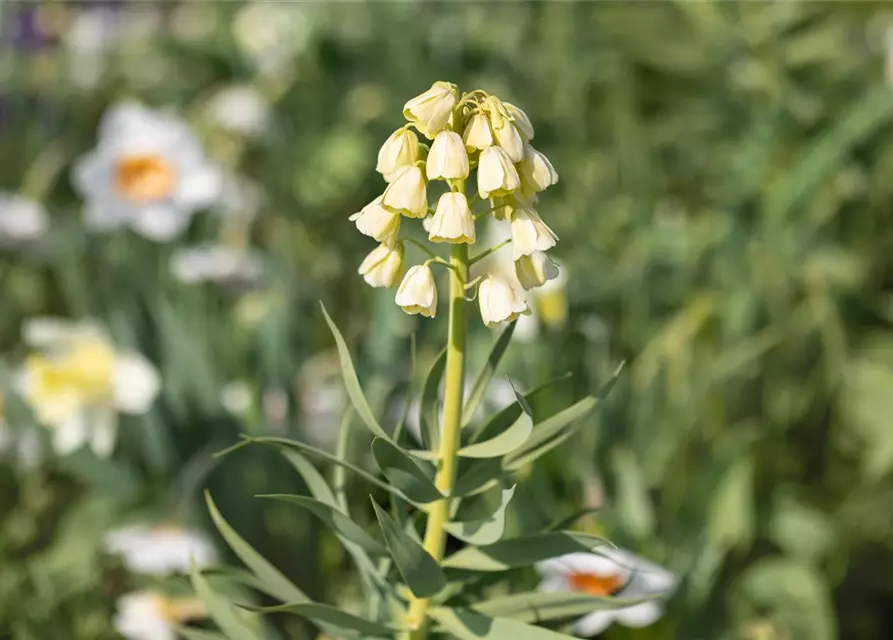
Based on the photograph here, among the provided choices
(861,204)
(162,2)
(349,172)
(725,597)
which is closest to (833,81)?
(861,204)

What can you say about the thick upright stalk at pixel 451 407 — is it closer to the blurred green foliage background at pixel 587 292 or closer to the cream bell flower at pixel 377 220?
the cream bell flower at pixel 377 220

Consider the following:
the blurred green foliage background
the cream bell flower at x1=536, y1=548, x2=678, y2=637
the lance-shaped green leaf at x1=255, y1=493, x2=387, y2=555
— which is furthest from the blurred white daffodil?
the lance-shaped green leaf at x1=255, y1=493, x2=387, y2=555

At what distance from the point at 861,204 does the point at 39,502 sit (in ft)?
3.83

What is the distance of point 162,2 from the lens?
3033 millimetres

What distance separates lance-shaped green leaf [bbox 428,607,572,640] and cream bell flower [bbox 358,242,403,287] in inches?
7.4

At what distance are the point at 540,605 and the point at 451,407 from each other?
0.14 m

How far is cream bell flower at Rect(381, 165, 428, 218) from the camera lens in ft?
1.50

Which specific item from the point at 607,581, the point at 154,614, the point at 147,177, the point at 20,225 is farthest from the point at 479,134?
the point at 20,225

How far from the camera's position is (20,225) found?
4.58 ft

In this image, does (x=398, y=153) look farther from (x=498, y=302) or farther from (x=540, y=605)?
(x=540, y=605)

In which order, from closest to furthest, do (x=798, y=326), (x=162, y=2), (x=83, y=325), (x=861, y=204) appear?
(x=83, y=325) → (x=798, y=326) → (x=861, y=204) → (x=162, y=2)

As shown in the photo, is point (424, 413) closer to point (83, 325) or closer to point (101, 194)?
point (83, 325)

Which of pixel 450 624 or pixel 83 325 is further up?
pixel 83 325

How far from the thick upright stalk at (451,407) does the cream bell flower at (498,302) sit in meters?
0.01
